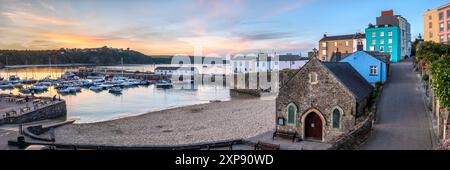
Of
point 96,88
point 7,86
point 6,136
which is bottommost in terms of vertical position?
point 6,136

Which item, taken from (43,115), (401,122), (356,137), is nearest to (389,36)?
(401,122)

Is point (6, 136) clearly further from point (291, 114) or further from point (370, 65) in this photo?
point (370, 65)

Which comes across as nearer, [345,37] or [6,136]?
[6,136]

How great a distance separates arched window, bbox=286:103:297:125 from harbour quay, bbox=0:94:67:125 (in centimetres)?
2693

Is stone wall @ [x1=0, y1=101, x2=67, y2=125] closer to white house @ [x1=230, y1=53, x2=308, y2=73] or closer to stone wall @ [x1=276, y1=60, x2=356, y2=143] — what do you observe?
stone wall @ [x1=276, y1=60, x2=356, y2=143]

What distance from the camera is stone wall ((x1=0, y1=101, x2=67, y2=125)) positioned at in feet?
109

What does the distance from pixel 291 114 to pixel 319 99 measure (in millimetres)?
A: 2067

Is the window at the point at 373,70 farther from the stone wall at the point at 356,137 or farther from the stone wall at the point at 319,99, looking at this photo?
the stone wall at the point at 356,137

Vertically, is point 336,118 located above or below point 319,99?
below

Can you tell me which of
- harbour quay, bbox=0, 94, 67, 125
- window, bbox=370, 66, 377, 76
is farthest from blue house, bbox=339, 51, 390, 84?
harbour quay, bbox=0, 94, 67, 125

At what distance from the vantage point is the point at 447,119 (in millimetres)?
15906

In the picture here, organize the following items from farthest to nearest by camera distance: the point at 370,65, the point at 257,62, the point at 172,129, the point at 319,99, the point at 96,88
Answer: the point at 257,62 < the point at 96,88 < the point at 370,65 < the point at 172,129 < the point at 319,99

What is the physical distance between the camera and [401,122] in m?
20.3
